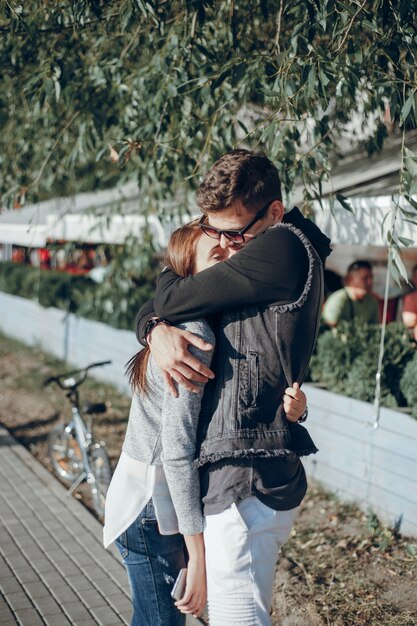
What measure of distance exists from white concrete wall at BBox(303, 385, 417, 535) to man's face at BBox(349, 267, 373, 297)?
5.01ft

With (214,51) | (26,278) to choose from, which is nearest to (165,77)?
(214,51)

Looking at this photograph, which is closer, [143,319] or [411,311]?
[143,319]

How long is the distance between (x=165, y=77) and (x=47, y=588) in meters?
3.27

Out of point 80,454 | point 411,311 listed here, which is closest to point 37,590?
point 80,454

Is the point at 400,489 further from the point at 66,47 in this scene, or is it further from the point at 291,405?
the point at 66,47

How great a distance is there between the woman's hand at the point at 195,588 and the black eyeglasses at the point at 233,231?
0.91m

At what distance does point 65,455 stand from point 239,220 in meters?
5.28

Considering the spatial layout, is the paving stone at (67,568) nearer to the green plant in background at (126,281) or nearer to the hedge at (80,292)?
the green plant in background at (126,281)

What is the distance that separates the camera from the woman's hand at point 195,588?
85.9 inches

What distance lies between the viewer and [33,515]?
6.05 meters

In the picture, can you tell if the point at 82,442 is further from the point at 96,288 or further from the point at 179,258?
the point at 179,258

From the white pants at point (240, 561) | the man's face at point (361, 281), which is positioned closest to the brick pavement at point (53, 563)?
the white pants at point (240, 561)

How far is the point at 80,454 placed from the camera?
682 cm

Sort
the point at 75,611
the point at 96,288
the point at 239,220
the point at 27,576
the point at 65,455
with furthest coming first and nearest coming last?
the point at 96,288 < the point at 65,455 < the point at 27,576 < the point at 75,611 < the point at 239,220
